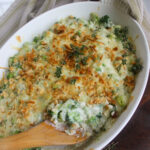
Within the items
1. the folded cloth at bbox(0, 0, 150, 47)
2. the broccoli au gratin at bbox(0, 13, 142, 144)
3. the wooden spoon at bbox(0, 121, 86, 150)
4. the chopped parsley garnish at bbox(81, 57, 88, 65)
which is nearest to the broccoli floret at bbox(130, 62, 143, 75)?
the broccoli au gratin at bbox(0, 13, 142, 144)

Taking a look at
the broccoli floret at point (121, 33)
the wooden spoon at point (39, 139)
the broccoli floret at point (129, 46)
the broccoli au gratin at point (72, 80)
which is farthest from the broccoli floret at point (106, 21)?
the wooden spoon at point (39, 139)

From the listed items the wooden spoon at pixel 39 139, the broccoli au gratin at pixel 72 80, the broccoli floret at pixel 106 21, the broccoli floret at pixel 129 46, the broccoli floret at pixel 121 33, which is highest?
the broccoli floret at pixel 106 21

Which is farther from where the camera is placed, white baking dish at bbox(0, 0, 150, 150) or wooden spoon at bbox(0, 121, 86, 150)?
white baking dish at bbox(0, 0, 150, 150)

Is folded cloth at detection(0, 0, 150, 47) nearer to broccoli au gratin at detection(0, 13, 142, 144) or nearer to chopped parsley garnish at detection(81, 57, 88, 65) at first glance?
broccoli au gratin at detection(0, 13, 142, 144)

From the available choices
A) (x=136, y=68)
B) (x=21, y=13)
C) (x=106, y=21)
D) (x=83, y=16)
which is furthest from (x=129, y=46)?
(x=21, y=13)

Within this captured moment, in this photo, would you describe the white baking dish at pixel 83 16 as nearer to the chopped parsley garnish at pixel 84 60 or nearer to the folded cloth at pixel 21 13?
the folded cloth at pixel 21 13

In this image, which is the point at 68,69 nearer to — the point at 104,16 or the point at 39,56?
the point at 39,56
